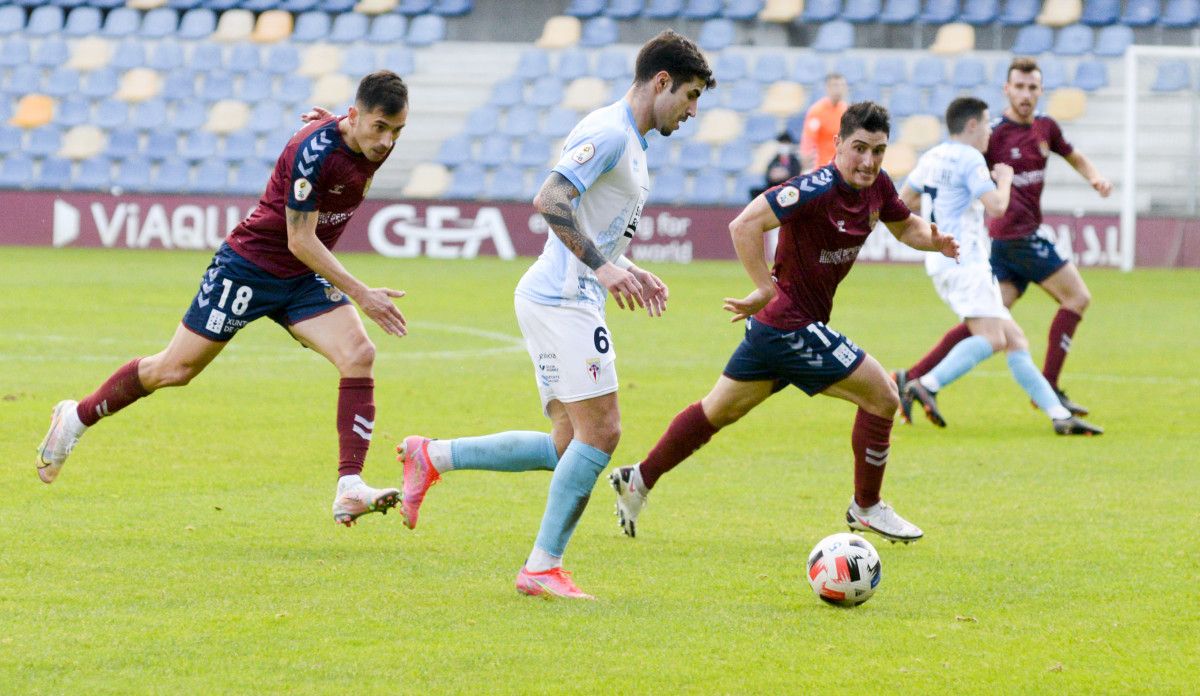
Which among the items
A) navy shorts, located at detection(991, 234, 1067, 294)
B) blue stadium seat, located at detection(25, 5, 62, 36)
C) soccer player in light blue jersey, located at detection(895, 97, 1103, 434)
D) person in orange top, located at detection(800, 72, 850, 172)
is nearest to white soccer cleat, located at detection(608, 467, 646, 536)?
soccer player in light blue jersey, located at detection(895, 97, 1103, 434)

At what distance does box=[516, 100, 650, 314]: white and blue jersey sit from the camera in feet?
19.2

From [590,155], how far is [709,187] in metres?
23.0

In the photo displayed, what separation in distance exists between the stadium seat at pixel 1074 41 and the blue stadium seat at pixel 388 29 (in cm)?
1197

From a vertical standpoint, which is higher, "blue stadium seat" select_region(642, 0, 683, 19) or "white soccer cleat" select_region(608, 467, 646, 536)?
"blue stadium seat" select_region(642, 0, 683, 19)

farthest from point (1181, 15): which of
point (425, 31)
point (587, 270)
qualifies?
point (587, 270)

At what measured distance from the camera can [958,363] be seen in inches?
428

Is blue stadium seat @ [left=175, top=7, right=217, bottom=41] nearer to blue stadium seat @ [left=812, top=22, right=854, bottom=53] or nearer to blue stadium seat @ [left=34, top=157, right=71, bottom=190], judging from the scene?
blue stadium seat @ [left=34, top=157, right=71, bottom=190]

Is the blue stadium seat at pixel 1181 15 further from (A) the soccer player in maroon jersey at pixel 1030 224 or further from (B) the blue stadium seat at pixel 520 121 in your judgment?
(A) the soccer player in maroon jersey at pixel 1030 224

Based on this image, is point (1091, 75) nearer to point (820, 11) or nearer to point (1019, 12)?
point (1019, 12)

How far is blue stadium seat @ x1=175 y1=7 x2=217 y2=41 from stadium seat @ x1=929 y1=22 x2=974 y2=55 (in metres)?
13.6

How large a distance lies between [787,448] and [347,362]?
3.61 m

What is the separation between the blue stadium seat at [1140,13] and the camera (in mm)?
29578

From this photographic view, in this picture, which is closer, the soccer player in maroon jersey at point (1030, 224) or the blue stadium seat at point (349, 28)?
the soccer player in maroon jersey at point (1030, 224)

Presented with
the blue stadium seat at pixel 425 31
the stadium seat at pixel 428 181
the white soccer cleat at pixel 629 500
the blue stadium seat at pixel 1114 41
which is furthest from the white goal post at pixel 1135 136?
the white soccer cleat at pixel 629 500
